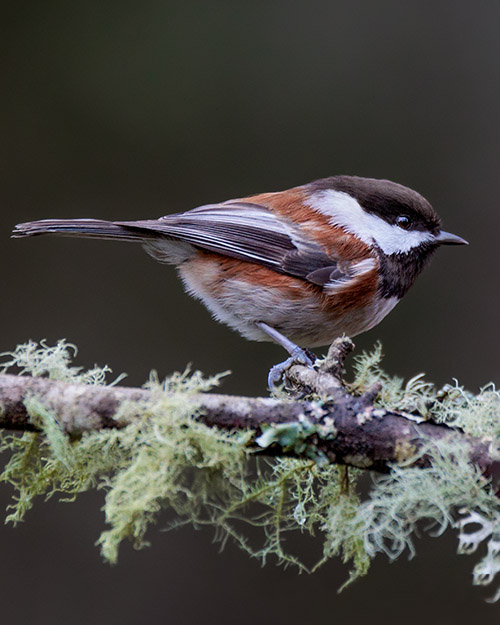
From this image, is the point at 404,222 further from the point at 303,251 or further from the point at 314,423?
the point at 314,423

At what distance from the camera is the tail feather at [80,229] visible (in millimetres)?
2762

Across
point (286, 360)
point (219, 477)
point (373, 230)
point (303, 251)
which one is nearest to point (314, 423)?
point (219, 477)

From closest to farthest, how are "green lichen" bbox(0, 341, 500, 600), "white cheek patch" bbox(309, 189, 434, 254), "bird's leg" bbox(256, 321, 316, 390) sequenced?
"green lichen" bbox(0, 341, 500, 600), "bird's leg" bbox(256, 321, 316, 390), "white cheek patch" bbox(309, 189, 434, 254)

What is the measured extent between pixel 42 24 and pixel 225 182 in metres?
1.62

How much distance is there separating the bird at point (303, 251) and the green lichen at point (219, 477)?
0.96 meters

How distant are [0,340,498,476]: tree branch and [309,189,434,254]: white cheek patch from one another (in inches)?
52.2

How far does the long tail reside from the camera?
109 inches

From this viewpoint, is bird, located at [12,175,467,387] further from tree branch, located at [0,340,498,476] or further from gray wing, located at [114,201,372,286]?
tree branch, located at [0,340,498,476]

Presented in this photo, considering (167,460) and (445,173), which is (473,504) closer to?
(167,460)

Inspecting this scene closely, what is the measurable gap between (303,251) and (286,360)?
49cm

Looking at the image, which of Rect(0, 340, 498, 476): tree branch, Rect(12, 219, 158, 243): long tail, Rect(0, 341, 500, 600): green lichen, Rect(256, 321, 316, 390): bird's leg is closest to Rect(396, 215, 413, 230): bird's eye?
Rect(256, 321, 316, 390): bird's leg

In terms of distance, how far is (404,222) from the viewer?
2.92m

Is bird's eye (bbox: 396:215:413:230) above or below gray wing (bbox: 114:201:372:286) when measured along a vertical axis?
above

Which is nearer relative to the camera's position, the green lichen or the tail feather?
the green lichen
